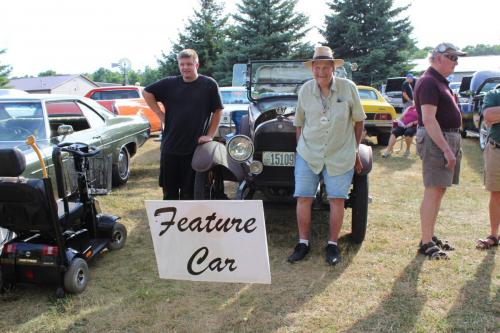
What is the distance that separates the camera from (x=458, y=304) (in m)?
2.96

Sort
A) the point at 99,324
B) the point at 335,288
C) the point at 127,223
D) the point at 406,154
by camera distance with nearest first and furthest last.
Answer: the point at 99,324
the point at 335,288
the point at 127,223
the point at 406,154

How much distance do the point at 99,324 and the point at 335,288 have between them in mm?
1658

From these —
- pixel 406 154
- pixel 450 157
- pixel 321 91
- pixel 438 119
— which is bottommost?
pixel 406 154

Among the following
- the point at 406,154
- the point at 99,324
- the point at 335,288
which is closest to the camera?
the point at 99,324

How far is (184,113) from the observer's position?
13.3 feet

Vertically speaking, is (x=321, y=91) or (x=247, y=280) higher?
(x=321, y=91)

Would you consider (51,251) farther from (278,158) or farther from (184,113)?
(278,158)

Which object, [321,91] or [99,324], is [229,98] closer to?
[321,91]

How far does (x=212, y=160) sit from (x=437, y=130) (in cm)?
194

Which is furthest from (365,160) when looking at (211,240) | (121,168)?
(121,168)

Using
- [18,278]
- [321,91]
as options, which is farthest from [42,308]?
[321,91]

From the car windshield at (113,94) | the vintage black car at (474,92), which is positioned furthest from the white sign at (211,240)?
the car windshield at (113,94)

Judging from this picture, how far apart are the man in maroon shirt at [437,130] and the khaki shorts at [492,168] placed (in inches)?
11.1

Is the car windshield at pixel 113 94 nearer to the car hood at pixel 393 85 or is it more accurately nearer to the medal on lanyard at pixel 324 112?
the medal on lanyard at pixel 324 112
